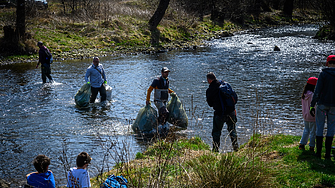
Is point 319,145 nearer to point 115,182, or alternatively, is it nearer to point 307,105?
point 307,105

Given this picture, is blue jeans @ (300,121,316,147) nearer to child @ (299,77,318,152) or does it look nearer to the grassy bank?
child @ (299,77,318,152)

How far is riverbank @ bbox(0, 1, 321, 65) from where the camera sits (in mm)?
23100

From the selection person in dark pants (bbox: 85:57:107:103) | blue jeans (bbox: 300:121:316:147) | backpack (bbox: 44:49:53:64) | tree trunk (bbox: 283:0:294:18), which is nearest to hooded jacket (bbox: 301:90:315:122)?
blue jeans (bbox: 300:121:316:147)

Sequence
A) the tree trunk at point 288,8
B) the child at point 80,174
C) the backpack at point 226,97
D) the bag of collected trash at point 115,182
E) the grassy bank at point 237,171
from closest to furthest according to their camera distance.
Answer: the grassy bank at point 237,171 < the bag of collected trash at point 115,182 < the child at point 80,174 < the backpack at point 226,97 < the tree trunk at point 288,8

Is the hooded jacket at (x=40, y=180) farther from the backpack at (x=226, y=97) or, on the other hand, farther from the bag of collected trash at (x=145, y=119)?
the bag of collected trash at (x=145, y=119)

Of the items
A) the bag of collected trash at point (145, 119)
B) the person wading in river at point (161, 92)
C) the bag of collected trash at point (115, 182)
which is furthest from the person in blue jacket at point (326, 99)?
the bag of collected trash at point (145, 119)

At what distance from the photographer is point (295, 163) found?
5863 mm

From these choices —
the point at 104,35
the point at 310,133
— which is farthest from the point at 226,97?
the point at 104,35

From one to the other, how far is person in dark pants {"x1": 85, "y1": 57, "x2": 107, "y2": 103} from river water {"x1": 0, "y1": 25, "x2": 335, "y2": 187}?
64 cm

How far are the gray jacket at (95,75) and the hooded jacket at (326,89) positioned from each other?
25.7 ft

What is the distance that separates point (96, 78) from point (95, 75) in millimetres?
120

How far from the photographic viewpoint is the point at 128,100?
1296 cm

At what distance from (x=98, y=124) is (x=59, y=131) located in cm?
123

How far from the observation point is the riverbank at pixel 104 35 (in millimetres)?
23100
